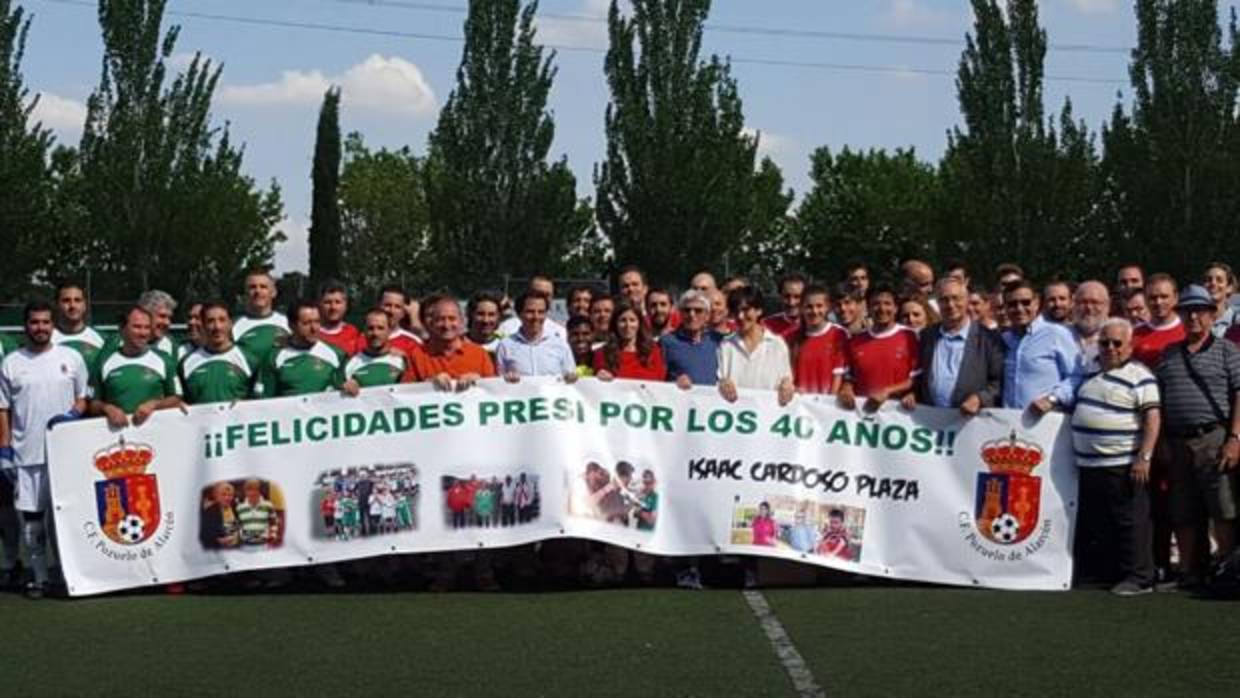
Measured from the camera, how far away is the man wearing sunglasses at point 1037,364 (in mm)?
10211

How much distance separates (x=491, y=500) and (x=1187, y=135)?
92.2 ft

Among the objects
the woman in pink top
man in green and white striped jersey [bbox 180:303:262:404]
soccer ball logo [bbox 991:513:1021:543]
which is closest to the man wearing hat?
soccer ball logo [bbox 991:513:1021:543]

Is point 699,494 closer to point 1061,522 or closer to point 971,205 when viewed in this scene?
point 1061,522

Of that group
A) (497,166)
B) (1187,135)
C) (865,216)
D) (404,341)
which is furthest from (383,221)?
(404,341)

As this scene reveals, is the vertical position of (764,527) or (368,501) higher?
(368,501)

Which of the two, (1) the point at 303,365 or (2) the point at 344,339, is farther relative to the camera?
(2) the point at 344,339

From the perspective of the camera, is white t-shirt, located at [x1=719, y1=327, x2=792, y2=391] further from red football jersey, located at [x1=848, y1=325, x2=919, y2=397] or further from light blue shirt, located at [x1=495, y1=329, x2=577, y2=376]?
light blue shirt, located at [x1=495, y1=329, x2=577, y2=376]

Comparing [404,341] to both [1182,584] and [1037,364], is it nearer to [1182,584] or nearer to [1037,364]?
[1037,364]

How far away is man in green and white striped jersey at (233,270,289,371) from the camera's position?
10945mm

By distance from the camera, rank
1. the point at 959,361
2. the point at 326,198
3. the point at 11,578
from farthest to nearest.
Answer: the point at 326,198
the point at 11,578
the point at 959,361

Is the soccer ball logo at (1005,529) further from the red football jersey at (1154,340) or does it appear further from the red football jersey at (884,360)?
the red football jersey at (1154,340)

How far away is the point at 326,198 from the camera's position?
186 feet

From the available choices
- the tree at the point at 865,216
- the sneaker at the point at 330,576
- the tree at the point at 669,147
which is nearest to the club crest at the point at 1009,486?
the sneaker at the point at 330,576

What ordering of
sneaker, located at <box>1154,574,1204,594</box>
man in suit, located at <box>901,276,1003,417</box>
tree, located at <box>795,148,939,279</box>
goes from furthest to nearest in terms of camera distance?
tree, located at <box>795,148,939,279</box>
man in suit, located at <box>901,276,1003,417</box>
sneaker, located at <box>1154,574,1204,594</box>
